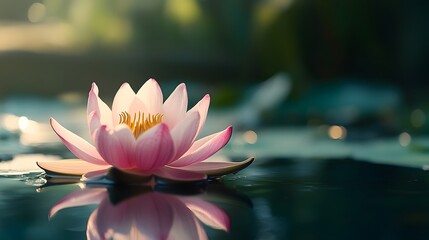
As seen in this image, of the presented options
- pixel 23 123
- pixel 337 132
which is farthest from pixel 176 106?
pixel 23 123

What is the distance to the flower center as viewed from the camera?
1571 mm

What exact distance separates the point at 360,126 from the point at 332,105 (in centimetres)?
100

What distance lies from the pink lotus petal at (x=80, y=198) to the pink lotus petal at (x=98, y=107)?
0.40 feet

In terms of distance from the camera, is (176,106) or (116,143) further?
(176,106)

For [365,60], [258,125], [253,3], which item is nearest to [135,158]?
[258,125]

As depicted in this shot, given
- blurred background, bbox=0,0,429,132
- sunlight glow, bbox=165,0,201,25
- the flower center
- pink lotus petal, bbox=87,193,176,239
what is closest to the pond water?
pink lotus petal, bbox=87,193,176,239

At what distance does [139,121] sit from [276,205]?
1.25 ft

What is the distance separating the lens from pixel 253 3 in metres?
4.95

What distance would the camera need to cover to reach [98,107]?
5.28 ft

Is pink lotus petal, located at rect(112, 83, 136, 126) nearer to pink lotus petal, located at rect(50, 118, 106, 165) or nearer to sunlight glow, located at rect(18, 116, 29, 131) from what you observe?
pink lotus petal, located at rect(50, 118, 106, 165)

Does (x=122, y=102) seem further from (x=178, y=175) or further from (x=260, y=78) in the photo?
(x=260, y=78)

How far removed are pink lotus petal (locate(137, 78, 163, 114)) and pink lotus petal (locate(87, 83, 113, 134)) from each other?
0.08 metres

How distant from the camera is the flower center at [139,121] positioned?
5.16 ft

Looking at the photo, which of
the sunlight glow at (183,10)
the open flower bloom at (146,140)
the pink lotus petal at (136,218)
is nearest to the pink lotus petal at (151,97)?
the open flower bloom at (146,140)
